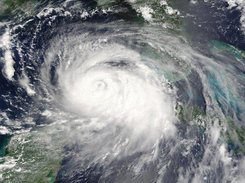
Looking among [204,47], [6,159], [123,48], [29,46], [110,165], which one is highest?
[29,46]

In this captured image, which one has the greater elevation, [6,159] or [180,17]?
[180,17]

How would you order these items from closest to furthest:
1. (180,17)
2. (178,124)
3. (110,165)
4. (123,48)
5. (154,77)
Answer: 1. (110,165)
2. (178,124)
3. (154,77)
4. (123,48)
5. (180,17)

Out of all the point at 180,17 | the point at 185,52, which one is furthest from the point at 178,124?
the point at 180,17

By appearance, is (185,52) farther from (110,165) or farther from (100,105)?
(110,165)

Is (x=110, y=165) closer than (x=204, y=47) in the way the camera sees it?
Yes

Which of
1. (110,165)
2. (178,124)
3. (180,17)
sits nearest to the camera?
(110,165)

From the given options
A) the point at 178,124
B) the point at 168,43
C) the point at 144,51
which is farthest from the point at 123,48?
the point at 178,124
